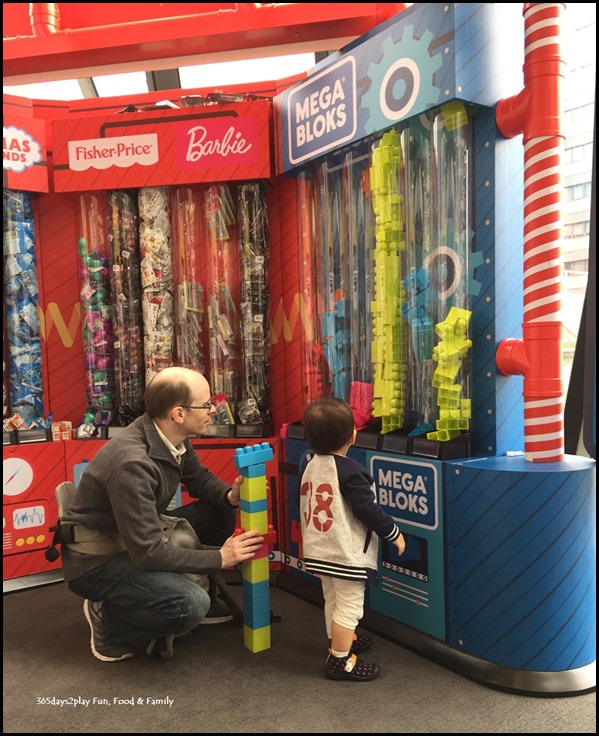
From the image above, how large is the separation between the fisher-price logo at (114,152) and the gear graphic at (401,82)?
3.71 feet

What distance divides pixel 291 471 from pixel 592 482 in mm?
1295

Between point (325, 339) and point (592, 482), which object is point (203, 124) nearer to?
point (325, 339)

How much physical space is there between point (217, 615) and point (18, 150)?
233 centimetres

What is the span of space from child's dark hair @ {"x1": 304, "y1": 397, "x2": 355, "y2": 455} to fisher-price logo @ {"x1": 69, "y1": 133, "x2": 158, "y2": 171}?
5.47 ft

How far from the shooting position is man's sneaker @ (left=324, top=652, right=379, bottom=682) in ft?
6.79

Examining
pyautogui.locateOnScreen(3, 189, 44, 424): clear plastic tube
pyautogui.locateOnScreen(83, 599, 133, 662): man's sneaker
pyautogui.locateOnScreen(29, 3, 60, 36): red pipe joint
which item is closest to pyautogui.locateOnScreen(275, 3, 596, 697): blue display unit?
pyautogui.locateOnScreen(83, 599, 133, 662): man's sneaker

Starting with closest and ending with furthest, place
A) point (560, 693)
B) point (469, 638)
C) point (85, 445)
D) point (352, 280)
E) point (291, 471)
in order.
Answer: point (560, 693), point (469, 638), point (352, 280), point (291, 471), point (85, 445)

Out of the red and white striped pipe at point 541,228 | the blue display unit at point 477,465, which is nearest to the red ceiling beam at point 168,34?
the blue display unit at point 477,465

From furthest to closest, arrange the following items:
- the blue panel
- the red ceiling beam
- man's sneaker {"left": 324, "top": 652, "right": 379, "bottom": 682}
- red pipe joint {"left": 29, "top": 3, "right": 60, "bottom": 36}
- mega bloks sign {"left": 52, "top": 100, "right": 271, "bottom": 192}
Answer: red pipe joint {"left": 29, "top": 3, "right": 60, "bottom": 36} < the red ceiling beam < mega bloks sign {"left": 52, "top": 100, "right": 271, "bottom": 192} < man's sneaker {"left": 324, "top": 652, "right": 379, "bottom": 682} < the blue panel

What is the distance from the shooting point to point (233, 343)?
3.16m

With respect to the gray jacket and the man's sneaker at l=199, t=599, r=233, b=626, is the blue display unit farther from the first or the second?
the gray jacket

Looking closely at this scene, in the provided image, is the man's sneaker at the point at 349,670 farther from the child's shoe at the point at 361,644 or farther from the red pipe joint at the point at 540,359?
the red pipe joint at the point at 540,359

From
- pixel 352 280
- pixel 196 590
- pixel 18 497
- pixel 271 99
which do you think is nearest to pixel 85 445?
pixel 18 497

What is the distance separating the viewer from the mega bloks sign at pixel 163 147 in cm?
303
